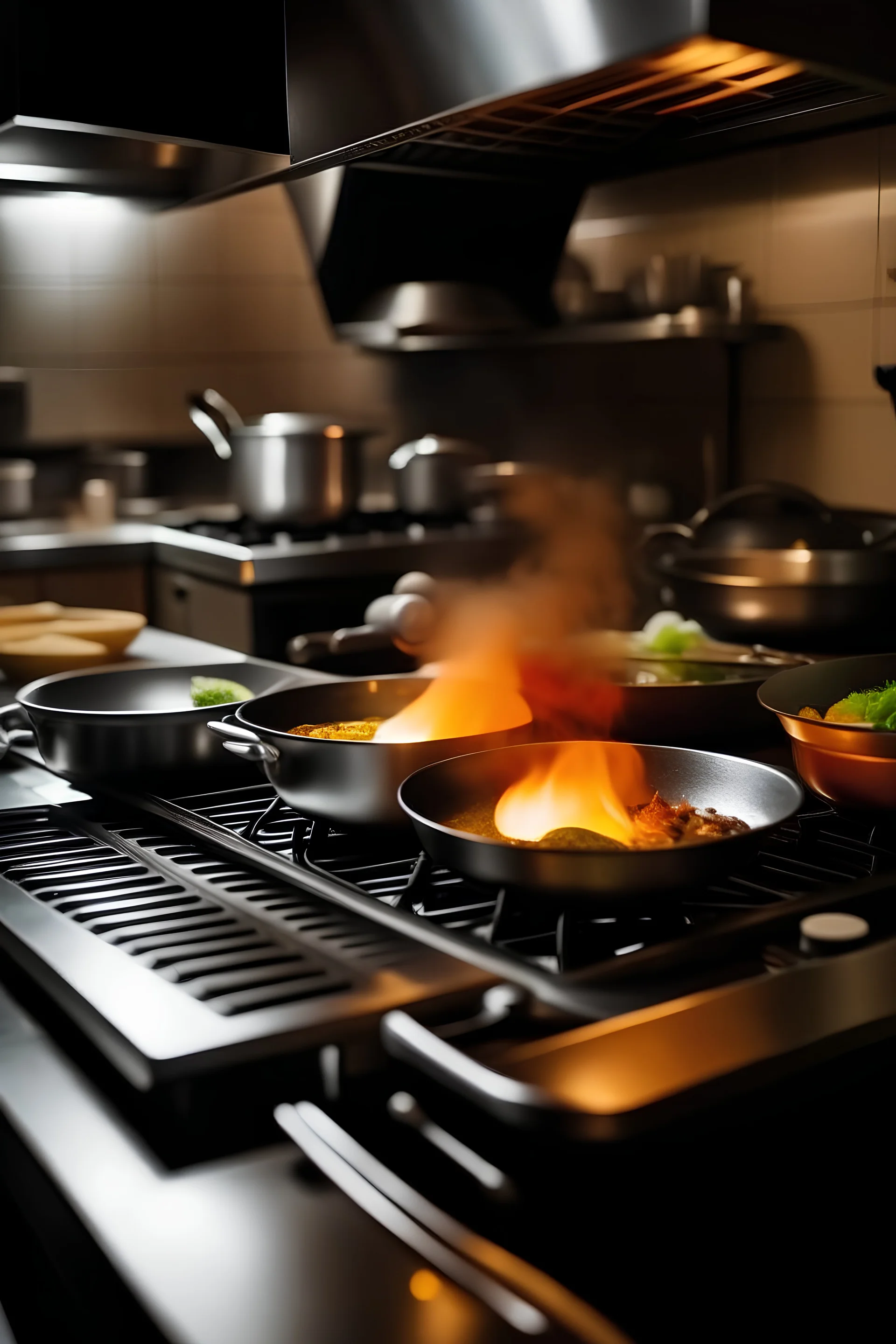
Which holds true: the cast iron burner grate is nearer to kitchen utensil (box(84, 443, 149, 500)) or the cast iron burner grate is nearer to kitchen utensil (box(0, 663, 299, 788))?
kitchen utensil (box(0, 663, 299, 788))

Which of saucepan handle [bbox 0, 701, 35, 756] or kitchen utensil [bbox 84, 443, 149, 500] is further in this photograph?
kitchen utensil [bbox 84, 443, 149, 500]

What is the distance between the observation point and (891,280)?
2543mm

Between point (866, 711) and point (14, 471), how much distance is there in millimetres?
3399

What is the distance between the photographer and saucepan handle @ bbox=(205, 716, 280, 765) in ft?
3.43

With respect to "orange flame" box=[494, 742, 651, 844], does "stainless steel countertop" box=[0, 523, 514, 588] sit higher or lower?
higher

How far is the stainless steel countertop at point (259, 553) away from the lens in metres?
3.15

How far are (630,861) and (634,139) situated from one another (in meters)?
0.86

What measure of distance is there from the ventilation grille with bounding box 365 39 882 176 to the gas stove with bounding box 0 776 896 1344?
0.62 m

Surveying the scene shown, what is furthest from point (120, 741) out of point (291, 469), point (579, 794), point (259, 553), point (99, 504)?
point (99, 504)

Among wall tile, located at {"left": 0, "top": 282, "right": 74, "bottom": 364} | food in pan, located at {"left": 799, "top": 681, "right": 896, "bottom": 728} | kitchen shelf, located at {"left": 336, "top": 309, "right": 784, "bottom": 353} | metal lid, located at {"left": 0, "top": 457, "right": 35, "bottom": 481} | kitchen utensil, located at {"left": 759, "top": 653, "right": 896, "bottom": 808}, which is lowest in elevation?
kitchen utensil, located at {"left": 759, "top": 653, "right": 896, "bottom": 808}

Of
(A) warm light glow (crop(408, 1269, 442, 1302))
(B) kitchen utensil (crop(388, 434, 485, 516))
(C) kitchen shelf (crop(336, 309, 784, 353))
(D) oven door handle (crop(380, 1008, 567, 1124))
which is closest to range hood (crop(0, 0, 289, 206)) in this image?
(D) oven door handle (crop(380, 1008, 567, 1124))

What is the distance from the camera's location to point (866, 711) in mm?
1062

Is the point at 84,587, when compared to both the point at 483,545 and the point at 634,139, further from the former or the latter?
the point at 634,139

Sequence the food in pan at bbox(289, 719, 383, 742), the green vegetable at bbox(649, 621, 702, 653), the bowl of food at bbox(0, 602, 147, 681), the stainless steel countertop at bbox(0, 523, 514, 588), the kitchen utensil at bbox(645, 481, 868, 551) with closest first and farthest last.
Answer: the food in pan at bbox(289, 719, 383, 742)
the green vegetable at bbox(649, 621, 702, 653)
the bowl of food at bbox(0, 602, 147, 681)
the kitchen utensil at bbox(645, 481, 868, 551)
the stainless steel countertop at bbox(0, 523, 514, 588)
